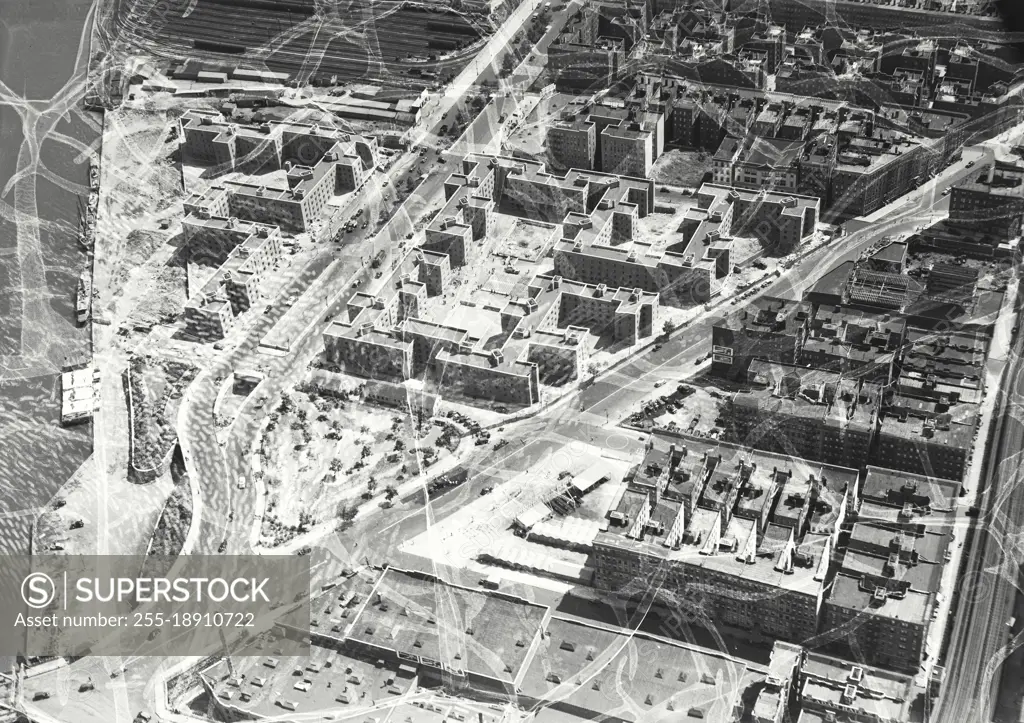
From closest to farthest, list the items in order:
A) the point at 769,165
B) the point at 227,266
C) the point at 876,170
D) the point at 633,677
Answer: the point at 633,677
the point at 227,266
the point at 876,170
the point at 769,165

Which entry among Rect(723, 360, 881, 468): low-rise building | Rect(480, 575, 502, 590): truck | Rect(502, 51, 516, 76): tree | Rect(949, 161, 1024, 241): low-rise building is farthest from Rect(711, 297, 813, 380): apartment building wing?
Rect(502, 51, 516, 76): tree

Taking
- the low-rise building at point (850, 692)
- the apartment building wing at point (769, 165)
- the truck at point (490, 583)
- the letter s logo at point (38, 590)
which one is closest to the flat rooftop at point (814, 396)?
the low-rise building at point (850, 692)

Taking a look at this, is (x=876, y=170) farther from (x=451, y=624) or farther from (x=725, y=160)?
(x=451, y=624)

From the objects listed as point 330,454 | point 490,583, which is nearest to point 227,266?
point 330,454

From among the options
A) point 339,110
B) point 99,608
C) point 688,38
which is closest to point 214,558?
point 99,608

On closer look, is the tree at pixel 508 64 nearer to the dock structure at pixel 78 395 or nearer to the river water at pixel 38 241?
the river water at pixel 38 241

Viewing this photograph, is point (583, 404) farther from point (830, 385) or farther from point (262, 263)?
point (262, 263)
